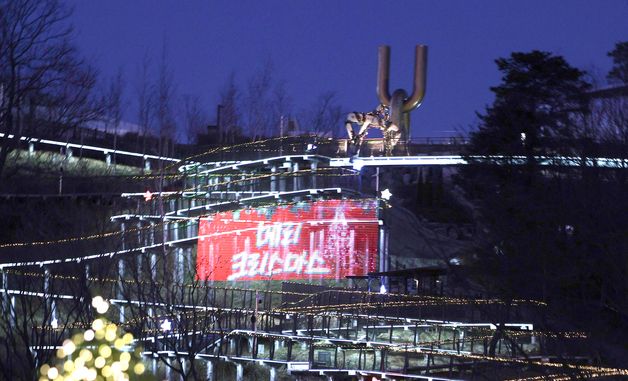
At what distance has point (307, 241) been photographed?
4891cm

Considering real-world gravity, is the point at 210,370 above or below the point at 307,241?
below

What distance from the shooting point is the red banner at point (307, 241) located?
4666cm

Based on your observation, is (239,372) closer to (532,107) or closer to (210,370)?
(210,370)

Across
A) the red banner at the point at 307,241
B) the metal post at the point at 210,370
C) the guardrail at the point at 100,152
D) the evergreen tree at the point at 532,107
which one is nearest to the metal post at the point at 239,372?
the metal post at the point at 210,370

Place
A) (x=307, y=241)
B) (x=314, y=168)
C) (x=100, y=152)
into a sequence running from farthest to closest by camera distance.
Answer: (x=100, y=152) → (x=314, y=168) → (x=307, y=241)

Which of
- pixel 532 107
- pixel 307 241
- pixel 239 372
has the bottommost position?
pixel 239 372

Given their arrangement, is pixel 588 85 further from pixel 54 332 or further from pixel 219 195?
pixel 54 332

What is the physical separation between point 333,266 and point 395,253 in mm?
6320

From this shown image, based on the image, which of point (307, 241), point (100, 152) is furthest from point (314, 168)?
point (100, 152)

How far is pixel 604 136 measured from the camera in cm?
2570

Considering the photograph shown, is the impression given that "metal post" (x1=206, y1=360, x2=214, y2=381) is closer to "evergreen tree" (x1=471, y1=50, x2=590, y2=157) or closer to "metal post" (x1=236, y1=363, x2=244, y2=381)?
"metal post" (x1=236, y1=363, x2=244, y2=381)

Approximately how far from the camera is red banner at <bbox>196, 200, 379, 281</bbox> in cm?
4666

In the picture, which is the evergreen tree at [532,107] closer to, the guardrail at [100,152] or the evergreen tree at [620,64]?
the evergreen tree at [620,64]

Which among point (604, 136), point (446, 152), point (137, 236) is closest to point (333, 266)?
point (446, 152)
